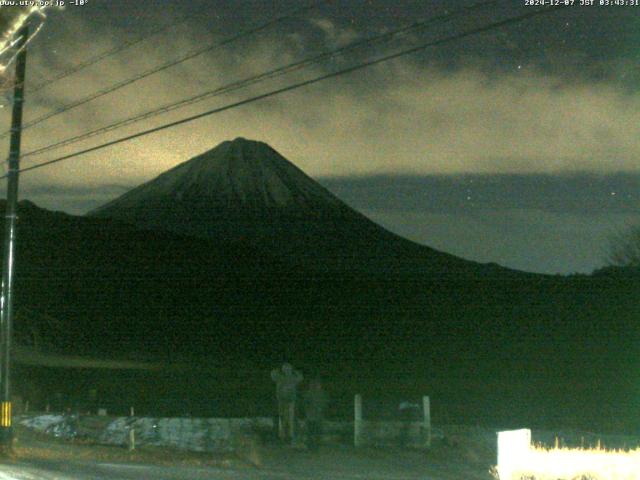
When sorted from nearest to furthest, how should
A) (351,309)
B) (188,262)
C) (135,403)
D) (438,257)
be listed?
1. (135,403)
2. (351,309)
3. (188,262)
4. (438,257)

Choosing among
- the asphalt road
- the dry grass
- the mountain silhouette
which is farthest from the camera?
the mountain silhouette

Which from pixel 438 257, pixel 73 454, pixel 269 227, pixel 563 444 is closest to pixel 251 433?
pixel 73 454

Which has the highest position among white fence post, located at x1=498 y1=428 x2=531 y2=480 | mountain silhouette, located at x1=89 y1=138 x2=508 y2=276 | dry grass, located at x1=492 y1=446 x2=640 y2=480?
mountain silhouette, located at x1=89 y1=138 x2=508 y2=276

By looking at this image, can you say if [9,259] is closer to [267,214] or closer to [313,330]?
[313,330]

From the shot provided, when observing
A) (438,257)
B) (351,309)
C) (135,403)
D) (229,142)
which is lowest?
(135,403)

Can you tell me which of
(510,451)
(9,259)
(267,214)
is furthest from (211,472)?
(267,214)

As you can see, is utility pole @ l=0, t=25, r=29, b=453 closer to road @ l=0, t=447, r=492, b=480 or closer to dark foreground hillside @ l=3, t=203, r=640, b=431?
road @ l=0, t=447, r=492, b=480

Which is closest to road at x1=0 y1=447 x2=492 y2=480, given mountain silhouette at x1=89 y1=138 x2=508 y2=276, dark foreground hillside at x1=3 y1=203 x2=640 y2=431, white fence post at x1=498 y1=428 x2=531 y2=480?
white fence post at x1=498 y1=428 x2=531 y2=480

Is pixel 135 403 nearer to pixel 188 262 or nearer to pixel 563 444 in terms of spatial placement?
pixel 563 444
